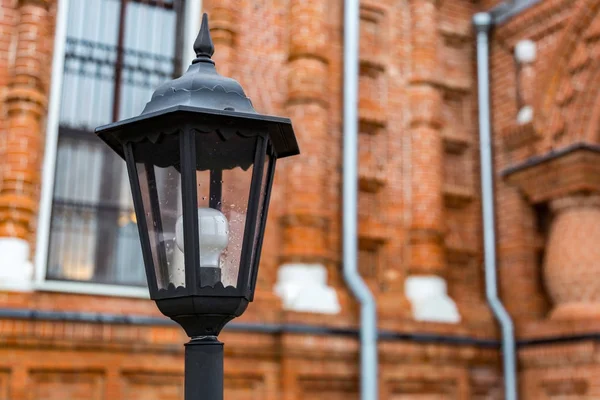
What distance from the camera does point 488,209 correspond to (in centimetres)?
694

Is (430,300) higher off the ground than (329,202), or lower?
lower

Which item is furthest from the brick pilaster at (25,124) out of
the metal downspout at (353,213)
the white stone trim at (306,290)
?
the metal downspout at (353,213)

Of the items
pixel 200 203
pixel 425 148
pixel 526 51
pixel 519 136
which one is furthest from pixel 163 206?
pixel 526 51

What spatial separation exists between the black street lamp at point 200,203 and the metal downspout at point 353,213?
3642 mm

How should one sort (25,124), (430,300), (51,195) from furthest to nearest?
(430,300)
(51,195)
(25,124)

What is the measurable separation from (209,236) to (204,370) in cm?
40

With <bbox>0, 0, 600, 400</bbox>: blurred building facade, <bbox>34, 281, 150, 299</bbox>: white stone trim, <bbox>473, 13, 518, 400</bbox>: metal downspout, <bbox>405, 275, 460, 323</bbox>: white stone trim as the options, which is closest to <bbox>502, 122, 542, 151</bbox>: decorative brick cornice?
<bbox>0, 0, 600, 400</bbox>: blurred building facade

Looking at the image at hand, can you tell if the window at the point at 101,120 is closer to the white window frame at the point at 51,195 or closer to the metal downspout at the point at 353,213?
the white window frame at the point at 51,195

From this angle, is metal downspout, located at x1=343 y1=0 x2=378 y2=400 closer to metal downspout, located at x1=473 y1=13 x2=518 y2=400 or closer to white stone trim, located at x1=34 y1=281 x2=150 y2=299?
metal downspout, located at x1=473 y1=13 x2=518 y2=400

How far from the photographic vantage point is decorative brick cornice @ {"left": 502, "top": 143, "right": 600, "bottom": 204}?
615 centimetres

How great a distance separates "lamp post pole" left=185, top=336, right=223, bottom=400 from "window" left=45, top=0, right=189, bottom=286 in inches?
132

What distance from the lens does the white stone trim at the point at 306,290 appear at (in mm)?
5859

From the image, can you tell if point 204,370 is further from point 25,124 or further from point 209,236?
point 25,124

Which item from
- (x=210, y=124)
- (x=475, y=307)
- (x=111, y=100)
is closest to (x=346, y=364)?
(x=475, y=307)
